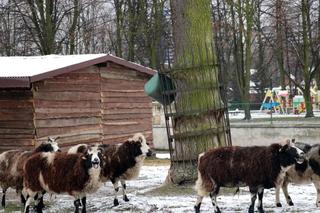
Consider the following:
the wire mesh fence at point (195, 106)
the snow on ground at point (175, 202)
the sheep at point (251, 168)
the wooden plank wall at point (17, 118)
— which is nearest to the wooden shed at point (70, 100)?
the wooden plank wall at point (17, 118)

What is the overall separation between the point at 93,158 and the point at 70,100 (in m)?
8.35

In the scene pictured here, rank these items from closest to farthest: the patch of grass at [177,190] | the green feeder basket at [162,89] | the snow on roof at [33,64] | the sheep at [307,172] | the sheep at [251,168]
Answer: the sheep at [251,168] < the sheep at [307,172] < the patch of grass at [177,190] < the green feeder basket at [162,89] < the snow on roof at [33,64]

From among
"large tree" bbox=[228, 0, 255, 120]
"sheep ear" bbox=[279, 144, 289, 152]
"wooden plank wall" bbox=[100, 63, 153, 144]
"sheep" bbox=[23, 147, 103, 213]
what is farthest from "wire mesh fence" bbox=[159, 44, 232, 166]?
"large tree" bbox=[228, 0, 255, 120]

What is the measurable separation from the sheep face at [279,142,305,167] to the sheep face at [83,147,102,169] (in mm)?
3076

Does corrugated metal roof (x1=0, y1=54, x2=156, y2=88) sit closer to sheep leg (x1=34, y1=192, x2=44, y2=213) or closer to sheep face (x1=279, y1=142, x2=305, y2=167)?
sheep leg (x1=34, y1=192, x2=44, y2=213)

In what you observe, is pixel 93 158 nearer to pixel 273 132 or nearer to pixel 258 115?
pixel 273 132

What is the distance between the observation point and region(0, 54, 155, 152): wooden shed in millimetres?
15578

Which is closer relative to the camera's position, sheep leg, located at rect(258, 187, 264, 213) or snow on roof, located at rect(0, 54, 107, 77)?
sheep leg, located at rect(258, 187, 264, 213)

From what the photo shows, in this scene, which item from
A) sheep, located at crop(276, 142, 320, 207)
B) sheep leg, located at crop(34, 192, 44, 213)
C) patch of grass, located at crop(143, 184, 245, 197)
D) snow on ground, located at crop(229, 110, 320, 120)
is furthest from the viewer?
snow on ground, located at crop(229, 110, 320, 120)

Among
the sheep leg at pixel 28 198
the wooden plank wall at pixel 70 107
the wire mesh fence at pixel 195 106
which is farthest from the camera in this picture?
the wooden plank wall at pixel 70 107

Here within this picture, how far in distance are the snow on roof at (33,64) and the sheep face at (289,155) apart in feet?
26.7

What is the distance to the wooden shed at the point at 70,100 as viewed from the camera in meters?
15.6

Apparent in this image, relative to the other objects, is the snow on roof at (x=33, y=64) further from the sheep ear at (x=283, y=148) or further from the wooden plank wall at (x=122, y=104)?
the sheep ear at (x=283, y=148)

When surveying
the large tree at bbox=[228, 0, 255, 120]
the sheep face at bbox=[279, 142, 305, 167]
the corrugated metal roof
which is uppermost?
the large tree at bbox=[228, 0, 255, 120]
